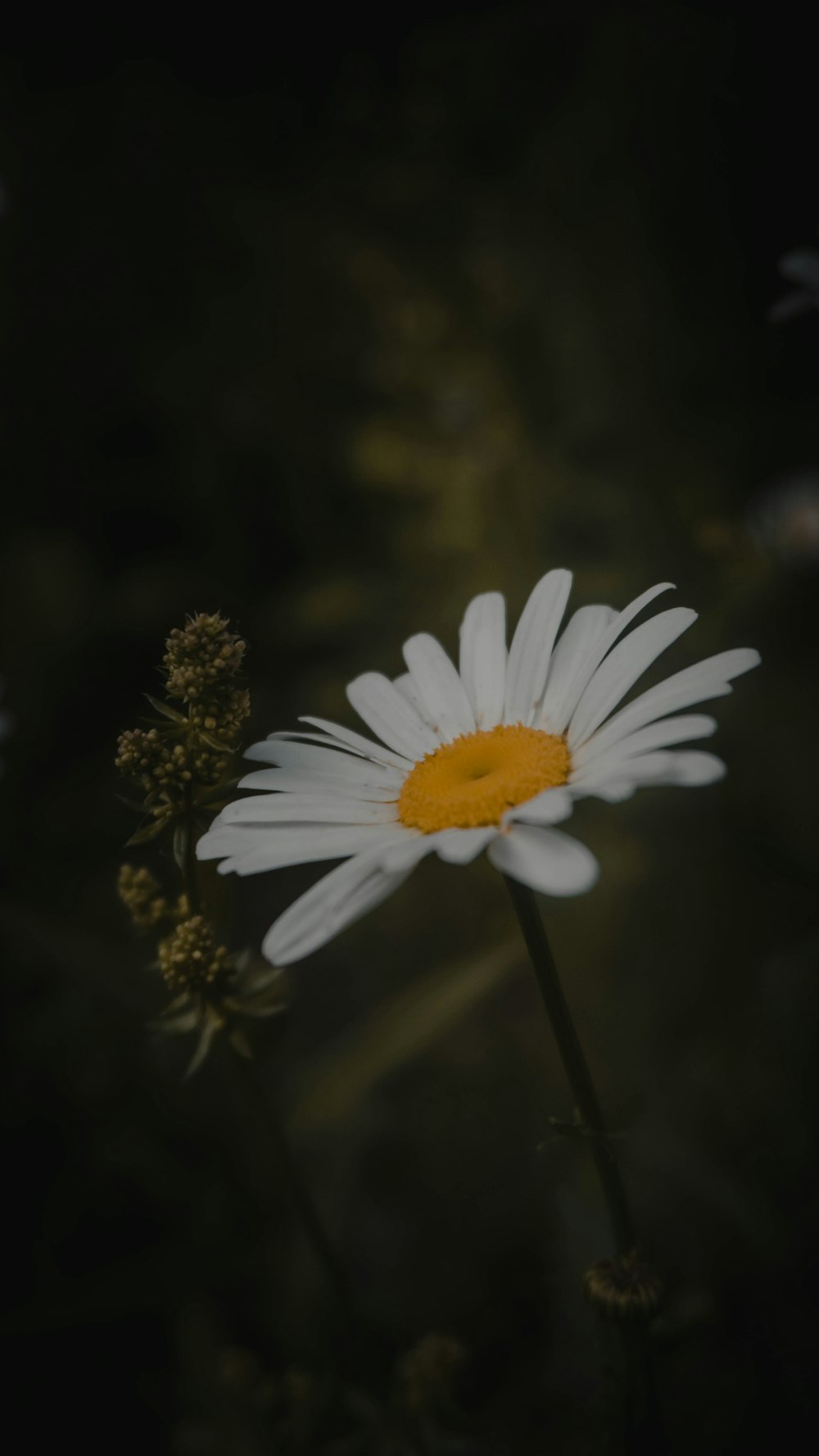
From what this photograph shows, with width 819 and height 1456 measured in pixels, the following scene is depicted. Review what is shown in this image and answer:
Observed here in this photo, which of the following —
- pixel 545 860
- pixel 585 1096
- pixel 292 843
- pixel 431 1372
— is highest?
pixel 292 843

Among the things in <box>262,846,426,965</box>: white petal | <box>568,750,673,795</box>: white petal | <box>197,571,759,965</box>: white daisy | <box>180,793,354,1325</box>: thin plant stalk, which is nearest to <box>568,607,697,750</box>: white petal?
<box>197,571,759,965</box>: white daisy

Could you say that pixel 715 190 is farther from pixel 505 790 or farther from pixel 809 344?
pixel 505 790

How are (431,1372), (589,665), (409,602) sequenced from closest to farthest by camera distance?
1. (589,665)
2. (431,1372)
3. (409,602)

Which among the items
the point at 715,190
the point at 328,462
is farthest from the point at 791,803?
the point at 715,190

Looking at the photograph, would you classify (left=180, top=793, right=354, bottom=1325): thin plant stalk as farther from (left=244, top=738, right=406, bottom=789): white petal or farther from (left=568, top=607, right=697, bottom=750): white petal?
(left=568, top=607, right=697, bottom=750): white petal

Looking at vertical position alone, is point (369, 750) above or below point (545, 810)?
above

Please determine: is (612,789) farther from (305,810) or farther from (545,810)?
(305,810)

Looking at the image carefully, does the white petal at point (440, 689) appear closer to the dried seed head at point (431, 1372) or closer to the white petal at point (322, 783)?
the white petal at point (322, 783)

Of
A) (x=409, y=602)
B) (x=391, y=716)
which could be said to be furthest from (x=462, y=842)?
(x=409, y=602)
